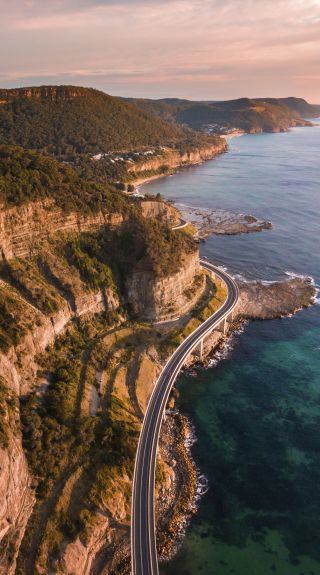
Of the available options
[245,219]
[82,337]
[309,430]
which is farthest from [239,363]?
[245,219]

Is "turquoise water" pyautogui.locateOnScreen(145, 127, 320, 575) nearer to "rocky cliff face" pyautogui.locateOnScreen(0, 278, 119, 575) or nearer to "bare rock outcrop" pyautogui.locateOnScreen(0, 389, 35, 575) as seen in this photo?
"bare rock outcrop" pyautogui.locateOnScreen(0, 389, 35, 575)

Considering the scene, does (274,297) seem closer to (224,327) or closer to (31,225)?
(224,327)

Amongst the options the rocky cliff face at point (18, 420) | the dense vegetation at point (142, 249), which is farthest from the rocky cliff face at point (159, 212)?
the rocky cliff face at point (18, 420)

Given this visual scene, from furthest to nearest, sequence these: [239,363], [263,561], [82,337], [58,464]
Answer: [239,363], [82,337], [58,464], [263,561]

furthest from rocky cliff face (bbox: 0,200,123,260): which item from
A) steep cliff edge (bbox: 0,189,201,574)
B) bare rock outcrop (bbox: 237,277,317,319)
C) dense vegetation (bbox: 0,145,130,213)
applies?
bare rock outcrop (bbox: 237,277,317,319)

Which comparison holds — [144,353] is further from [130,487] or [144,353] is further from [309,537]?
[309,537]

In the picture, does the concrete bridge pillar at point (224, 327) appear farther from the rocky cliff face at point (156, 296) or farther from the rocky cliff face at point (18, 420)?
the rocky cliff face at point (18, 420)
